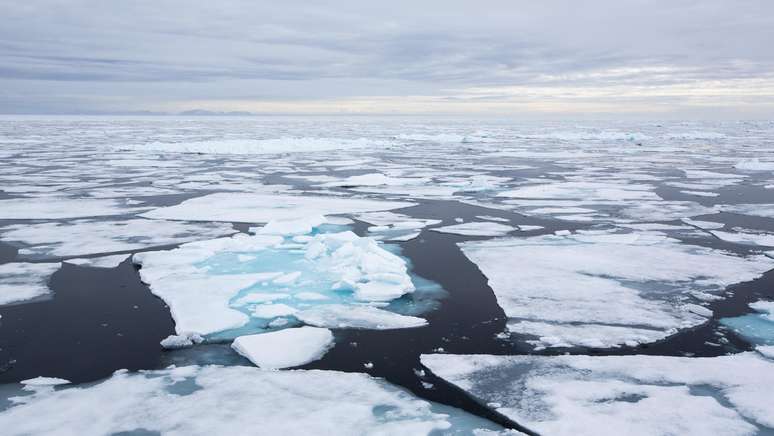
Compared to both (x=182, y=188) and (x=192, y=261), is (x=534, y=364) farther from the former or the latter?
(x=182, y=188)

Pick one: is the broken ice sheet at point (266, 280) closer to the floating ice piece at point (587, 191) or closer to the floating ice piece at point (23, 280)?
the floating ice piece at point (23, 280)

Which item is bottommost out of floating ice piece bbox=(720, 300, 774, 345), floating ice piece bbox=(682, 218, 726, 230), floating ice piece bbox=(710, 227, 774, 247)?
floating ice piece bbox=(720, 300, 774, 345)

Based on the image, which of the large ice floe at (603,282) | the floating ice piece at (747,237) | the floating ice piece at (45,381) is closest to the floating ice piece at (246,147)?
the large ice floe at (603,282)

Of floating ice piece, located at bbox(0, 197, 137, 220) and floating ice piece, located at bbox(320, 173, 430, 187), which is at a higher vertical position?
floating ice piece, located at bbox(0, 197, 137, 220)

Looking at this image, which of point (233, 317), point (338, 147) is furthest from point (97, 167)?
point (233, 317)

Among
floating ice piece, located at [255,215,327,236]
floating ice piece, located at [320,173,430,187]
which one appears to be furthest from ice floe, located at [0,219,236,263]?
floating ice piece, located at [320,173,430,187]

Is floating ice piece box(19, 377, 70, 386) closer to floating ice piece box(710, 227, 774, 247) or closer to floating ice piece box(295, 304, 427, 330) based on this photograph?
floating ice piece box(295, 304, 427, 330)
